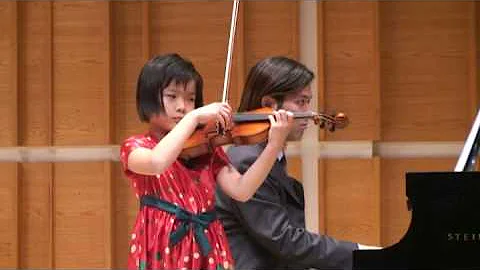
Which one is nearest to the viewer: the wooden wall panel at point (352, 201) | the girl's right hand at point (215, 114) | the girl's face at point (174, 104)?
the girl's right hand at point (215, 114)

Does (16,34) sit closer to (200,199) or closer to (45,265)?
(45,265)

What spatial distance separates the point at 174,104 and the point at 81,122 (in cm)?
193

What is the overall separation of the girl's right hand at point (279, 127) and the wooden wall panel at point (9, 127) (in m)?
2.13

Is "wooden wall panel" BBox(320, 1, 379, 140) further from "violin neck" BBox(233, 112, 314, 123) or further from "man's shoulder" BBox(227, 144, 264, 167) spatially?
"violin neck" BBox(233, 112, 314, 123)

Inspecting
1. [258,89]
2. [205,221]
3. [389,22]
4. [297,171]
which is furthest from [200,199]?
[389,22]

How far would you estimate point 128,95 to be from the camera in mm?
3623

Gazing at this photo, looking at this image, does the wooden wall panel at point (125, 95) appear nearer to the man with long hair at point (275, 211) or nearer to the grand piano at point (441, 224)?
the man with long hair at point (275, 211)

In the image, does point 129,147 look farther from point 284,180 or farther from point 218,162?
point 284,180

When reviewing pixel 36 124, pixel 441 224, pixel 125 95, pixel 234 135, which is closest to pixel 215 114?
pixel 234 135

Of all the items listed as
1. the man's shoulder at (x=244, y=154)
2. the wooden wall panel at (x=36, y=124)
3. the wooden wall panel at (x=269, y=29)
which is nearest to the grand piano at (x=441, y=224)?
the man's shoulder at (x=244, y=154)

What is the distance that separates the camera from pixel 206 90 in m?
3.58

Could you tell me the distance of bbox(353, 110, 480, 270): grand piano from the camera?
1.77 metres

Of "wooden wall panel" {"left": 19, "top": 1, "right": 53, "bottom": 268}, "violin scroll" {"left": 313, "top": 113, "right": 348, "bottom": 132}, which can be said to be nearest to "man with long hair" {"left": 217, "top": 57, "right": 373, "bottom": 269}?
"violin scroll" {"left": 313, "top": 113, "right": 348, "bottom": 132}

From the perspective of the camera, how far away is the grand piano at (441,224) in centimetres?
177
